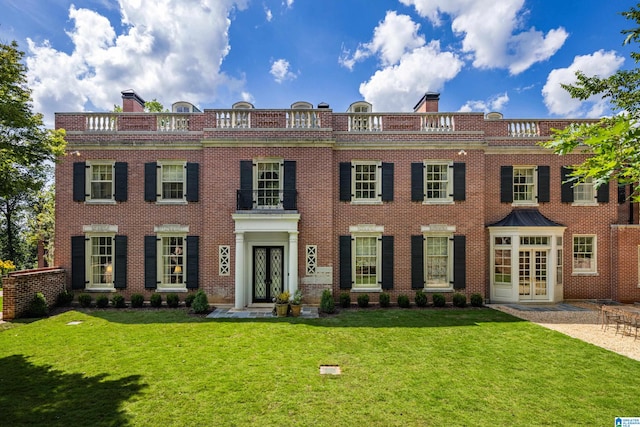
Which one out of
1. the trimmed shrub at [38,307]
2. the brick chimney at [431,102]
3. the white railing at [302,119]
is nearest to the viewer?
the trimmed shrub at [38,307]

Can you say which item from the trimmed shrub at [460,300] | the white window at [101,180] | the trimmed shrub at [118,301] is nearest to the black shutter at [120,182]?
the white window at [101,180]

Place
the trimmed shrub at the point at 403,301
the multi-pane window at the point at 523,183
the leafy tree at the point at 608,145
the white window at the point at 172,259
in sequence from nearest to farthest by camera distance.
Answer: the leafy tree at the point at 608,145, the trimmed shrub at the point at 403,301, the white window at the point at 172,259, the multi-pane window at the point at 523,183

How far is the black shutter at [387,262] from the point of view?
13.5 metres

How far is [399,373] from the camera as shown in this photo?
6793 millimetres

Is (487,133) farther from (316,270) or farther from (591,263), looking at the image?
(316,270)

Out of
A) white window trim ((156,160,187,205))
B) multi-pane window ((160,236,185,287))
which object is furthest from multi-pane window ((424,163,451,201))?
multi-pane window ((160,236,185,287))

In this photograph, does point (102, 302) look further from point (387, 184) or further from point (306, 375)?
point (387, 184)

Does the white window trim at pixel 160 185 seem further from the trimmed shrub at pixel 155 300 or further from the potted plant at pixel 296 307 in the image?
the potted plant at pixel 296 307

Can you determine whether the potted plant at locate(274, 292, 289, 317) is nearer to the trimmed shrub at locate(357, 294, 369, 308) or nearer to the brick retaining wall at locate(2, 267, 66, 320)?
the trimmed shrub at locate(357, 294, 369, 308)

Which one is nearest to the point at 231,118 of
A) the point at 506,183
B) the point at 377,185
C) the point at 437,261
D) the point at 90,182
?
the point at 90,182

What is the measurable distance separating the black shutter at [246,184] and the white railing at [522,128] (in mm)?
11982

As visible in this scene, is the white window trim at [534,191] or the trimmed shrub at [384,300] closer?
the trimmed shrub at [384,300]

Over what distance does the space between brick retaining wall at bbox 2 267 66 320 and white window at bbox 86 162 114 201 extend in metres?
3.50

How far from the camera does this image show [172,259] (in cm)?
1362
